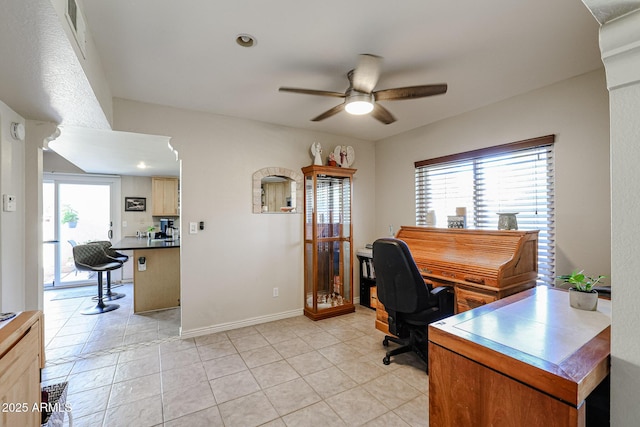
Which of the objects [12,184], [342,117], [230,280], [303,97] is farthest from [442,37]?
[12,184]

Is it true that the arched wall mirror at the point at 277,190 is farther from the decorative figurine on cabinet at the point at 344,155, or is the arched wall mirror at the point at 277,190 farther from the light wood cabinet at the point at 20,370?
the light wood cabinet at the point at 20,370

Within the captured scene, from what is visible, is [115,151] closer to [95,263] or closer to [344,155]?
[95,263]

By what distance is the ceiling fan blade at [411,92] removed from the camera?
79.0 inches

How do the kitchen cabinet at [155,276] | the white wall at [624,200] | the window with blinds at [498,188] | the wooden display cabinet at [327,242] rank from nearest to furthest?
the white wall at [624,200], the window with blinds at [498,188], the wooden display cabinet at [327,242], the kitchen cabinet at [155,276]

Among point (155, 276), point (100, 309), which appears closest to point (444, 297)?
point (155, 276)

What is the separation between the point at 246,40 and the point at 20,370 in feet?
6.72

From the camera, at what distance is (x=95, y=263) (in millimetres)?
4094

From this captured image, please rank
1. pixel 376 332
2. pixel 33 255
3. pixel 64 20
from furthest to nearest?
pixel 376 332, pixel 33 255, pixel 64 20

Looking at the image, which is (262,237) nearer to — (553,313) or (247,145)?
(247,145)

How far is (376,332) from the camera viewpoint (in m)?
3.17

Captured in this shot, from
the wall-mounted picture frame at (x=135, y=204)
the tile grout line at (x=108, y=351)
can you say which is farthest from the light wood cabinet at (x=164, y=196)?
the tile grout line at (x=108, y=351)

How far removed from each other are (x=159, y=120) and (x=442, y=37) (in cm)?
268

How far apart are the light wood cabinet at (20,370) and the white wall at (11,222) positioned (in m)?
1.26

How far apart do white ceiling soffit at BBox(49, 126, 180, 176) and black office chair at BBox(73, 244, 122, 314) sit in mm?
1371
